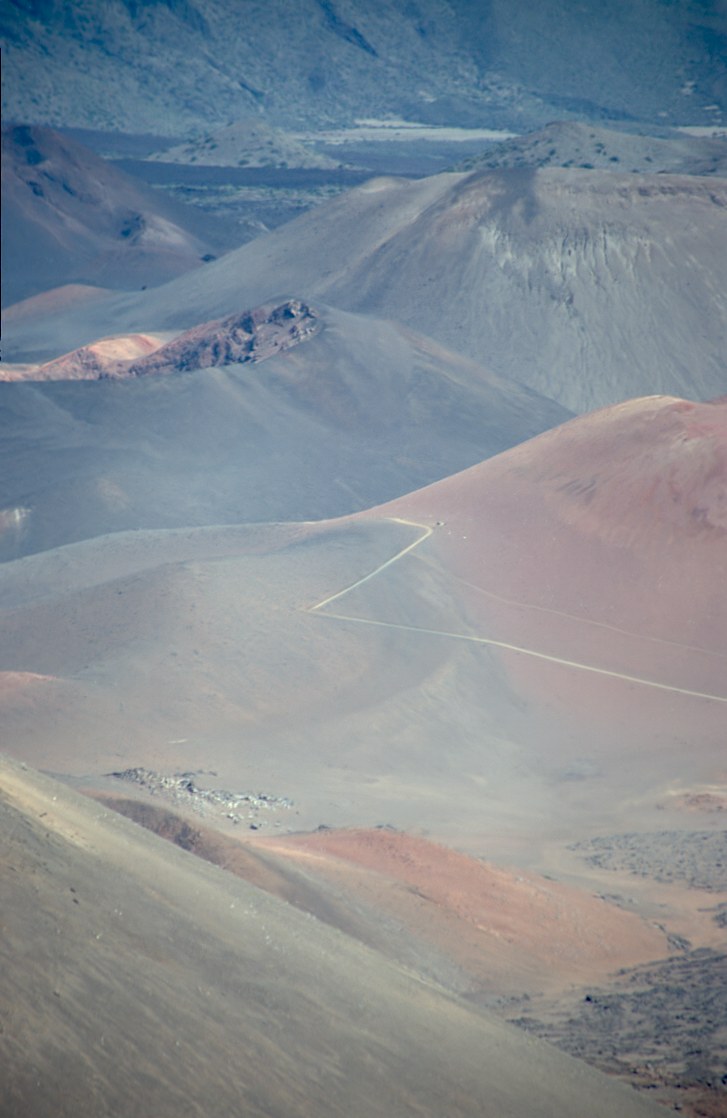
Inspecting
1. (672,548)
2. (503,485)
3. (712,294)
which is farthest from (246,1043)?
(712,294)

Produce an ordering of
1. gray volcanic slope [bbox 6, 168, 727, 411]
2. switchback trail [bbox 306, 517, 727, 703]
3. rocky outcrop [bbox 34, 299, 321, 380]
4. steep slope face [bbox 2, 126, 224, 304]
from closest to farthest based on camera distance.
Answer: switchback trail [bbox 306, 517, 727, 703], rocky outcrop [bbox 34, 299, 321, 380], gray volcanic slope [bbox 6, 168, 727, 411], steep slope face [bbox 2, 126, 224, 304]

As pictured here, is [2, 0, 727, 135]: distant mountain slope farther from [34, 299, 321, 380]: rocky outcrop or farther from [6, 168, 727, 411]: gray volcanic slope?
[34, 299, 321, 380]: rocky outcrop

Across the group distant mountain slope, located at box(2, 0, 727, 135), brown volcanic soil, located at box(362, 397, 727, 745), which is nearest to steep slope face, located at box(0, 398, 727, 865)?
brown volcanic soil, located at box(362, 397, 727, 745)

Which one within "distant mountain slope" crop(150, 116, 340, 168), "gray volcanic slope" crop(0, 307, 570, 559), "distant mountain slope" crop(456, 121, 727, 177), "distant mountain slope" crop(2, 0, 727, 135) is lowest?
"gray volcanic slope" crop(0, 307, 570, 559)

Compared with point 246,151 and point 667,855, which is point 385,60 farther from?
point 667,855

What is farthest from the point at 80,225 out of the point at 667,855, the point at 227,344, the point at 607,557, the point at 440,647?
the point at 667,855

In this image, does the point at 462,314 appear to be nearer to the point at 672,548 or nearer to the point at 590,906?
the point at 672,548

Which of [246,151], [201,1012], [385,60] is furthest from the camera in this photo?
[385,60]
